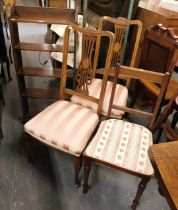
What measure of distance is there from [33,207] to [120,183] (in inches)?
25.2

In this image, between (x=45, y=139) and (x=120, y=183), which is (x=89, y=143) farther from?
(x=120, y=183)

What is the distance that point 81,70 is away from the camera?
1.38 meters

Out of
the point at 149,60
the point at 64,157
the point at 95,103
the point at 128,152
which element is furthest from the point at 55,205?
the point at 149,60

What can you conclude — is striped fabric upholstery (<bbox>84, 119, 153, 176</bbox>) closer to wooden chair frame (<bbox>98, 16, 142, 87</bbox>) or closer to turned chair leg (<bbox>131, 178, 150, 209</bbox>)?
turned chair leg (<bbox>131, 178, 150, 209</bbox>)

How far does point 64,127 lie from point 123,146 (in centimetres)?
39

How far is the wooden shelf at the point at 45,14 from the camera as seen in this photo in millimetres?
1515

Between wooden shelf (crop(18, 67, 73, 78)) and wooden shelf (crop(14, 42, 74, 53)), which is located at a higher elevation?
wooden shelf (crop(14, 42, 74, 53))

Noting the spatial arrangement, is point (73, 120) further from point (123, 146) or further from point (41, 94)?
point (41, 94)

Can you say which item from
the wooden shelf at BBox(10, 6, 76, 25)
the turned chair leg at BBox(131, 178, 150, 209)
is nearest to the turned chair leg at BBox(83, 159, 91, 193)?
the turned chair leg at BBox(131, 178, 150, 209)

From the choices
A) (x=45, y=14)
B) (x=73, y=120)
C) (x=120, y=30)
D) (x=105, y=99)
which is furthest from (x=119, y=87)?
(x=45, y=14)

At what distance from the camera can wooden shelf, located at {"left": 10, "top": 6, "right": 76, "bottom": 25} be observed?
4.97ft

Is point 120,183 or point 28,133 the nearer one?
point 28,133

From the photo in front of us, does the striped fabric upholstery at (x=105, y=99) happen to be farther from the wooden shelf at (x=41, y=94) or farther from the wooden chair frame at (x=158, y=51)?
the wooden shelf at (x=41, y=94)

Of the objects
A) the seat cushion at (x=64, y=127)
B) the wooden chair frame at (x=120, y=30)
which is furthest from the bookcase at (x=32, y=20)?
the seat cushion at (x=64, y=127)
